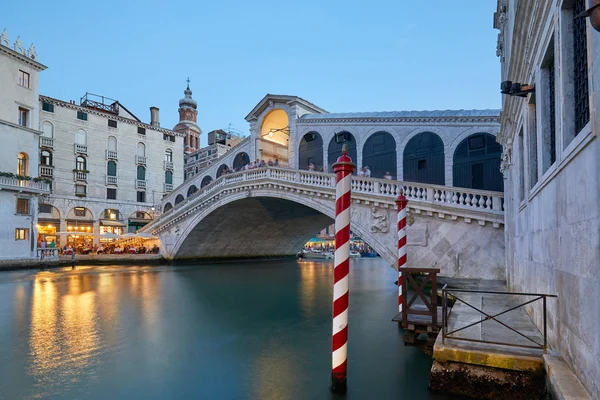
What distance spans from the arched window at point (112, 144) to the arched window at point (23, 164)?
656 cm

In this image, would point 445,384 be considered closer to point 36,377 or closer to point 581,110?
point 581,110

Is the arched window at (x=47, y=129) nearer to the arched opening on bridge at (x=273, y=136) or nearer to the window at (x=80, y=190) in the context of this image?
the window at (x=80, y=190)

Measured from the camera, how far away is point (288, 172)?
51.0ft

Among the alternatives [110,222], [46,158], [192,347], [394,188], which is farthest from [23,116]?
[192,347]

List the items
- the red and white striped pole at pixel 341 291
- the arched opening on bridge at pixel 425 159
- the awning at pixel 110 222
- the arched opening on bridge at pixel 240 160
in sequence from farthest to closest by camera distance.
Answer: the awning at pixel 110 222, the arched opening on bridge at pixel 240 160, the arched opening on bridge at pixel 425 159, the red and white striped pole at pixel 341 291

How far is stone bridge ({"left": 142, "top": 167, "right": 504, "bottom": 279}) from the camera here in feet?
31.4

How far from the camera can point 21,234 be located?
751 inches

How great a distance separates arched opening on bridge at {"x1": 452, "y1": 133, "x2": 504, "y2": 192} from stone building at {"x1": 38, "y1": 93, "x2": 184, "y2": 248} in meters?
18.8

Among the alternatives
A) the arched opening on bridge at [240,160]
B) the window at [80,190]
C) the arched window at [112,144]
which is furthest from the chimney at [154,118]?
the arched opening on bridge at [240,160]

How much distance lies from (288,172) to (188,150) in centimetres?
2994

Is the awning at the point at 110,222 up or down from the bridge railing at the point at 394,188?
down

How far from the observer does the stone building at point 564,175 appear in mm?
2605

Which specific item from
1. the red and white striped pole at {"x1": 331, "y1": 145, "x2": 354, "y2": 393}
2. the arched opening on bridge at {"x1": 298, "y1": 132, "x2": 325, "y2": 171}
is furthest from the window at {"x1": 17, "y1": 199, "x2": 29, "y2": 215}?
the red and white striped pole at {"x1": 331, "y1": 145, "x2": 354, "y2": 393}

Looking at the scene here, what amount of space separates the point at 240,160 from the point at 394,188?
12.5m
